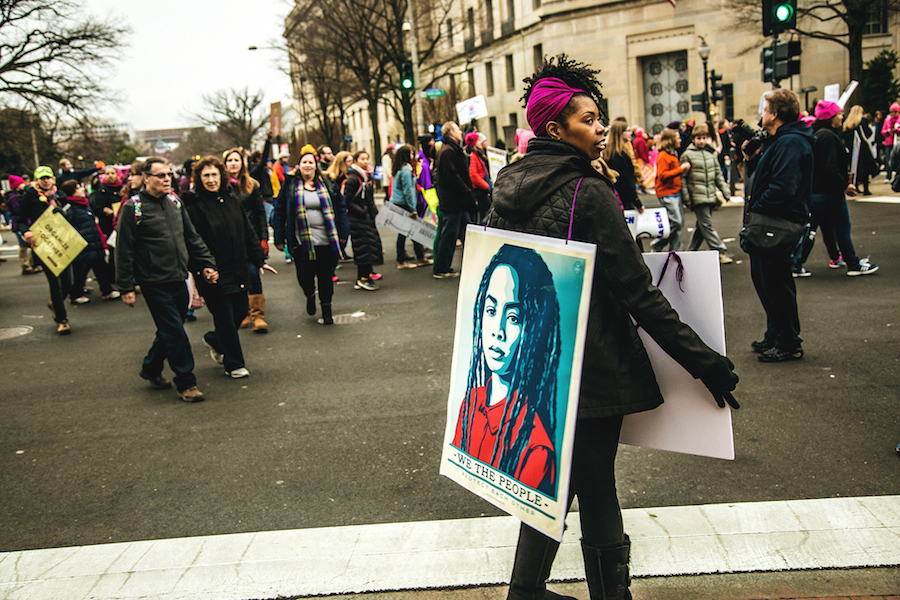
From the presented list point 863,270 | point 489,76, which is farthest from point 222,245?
point 489,76

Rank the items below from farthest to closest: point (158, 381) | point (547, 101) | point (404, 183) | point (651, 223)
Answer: point (404, 183), point (651, 223), point (158, 381), point (547, 101)

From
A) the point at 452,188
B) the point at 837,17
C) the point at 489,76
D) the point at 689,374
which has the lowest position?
the point at 689,374

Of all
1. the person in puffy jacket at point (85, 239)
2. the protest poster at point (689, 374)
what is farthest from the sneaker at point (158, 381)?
the protest poster at point (689, 374)

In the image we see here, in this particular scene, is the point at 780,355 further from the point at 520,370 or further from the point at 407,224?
the point at 407,224

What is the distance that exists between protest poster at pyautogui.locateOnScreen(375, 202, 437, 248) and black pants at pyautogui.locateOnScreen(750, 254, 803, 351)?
6.28 m

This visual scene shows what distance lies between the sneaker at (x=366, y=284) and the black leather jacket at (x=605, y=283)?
8.20 meters

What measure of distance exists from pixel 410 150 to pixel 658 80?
30.9m

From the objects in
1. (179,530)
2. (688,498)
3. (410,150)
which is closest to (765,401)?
(688,498)

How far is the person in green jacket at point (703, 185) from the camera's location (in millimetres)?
10102

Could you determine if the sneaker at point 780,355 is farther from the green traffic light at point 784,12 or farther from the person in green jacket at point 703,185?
the green traffic light at point 784,12

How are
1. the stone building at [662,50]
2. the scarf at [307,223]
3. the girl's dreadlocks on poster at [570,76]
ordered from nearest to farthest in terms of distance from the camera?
the girl's dreadlocks on poster at [570,76]
the scarf at [307,223]
the stone building at [662,50]

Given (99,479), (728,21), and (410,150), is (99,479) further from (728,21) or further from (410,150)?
(728,21)

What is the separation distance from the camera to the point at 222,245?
6590mm

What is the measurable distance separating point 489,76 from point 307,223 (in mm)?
45312
